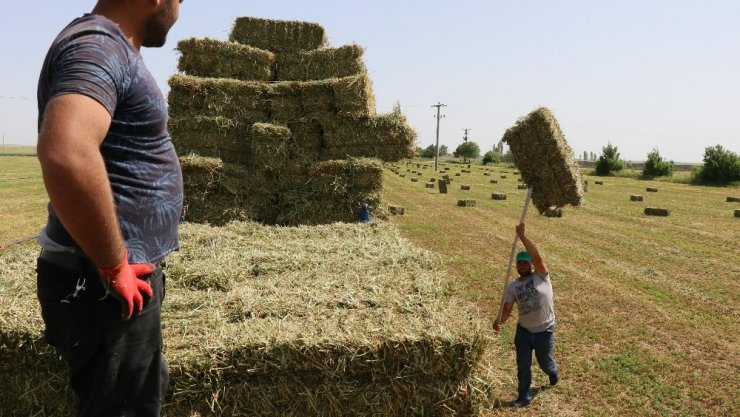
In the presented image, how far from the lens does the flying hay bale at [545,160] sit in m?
5.89

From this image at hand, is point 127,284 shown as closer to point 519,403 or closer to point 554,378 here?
point 519,403

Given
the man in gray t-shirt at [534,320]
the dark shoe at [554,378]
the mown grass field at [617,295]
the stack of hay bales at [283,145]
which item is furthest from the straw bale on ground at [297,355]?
the stack of hay bales at [283,145]

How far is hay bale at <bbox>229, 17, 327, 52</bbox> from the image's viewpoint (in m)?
14.0

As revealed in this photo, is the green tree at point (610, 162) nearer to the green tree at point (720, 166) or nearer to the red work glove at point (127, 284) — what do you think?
the green tree at point (720, 166)

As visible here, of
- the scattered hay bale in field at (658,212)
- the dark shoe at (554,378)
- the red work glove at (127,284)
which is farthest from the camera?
the scattered hay bale in field at (658,212)

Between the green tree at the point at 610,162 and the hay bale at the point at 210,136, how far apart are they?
141ft

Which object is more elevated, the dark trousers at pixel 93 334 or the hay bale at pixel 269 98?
the hay bale at pixel 269 98

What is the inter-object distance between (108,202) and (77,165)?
18 centimetres

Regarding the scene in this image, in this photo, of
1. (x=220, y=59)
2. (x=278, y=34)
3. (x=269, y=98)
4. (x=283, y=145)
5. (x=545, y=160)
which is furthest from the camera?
(x=278, y=34)

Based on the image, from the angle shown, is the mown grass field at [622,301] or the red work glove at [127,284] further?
the mown grass field at [622,301]

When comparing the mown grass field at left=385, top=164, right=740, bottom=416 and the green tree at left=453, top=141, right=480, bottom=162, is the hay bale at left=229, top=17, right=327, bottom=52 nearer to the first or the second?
the mown grass field at left=385, top=164, right=740, bottom=416

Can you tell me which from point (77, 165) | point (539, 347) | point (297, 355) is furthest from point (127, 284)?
point (539, 347)

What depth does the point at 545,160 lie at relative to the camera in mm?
5961

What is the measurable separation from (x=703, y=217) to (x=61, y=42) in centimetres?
2095
